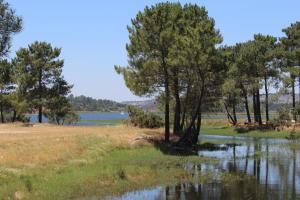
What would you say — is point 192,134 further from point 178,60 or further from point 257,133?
point 257,133

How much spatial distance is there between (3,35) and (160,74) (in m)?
27.1

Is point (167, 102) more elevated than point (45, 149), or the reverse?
point (167, 102)

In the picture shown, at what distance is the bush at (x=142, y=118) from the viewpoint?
74.1 metres

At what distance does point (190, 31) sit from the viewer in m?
51.8

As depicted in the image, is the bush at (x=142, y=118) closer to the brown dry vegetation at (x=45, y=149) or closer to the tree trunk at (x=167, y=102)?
the tree trunk at (x=167, y=102)

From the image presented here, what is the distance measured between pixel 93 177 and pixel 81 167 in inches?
134

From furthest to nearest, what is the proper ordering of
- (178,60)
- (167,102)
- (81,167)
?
(167,102), (178,60), (81,167)

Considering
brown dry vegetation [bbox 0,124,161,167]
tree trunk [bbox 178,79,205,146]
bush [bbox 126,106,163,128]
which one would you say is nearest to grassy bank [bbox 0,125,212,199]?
brown dry vegetation [bbox 0,124,161,167]

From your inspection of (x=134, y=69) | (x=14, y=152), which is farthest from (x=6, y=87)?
(x=14, y=152)

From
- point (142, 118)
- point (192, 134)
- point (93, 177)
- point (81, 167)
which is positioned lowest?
point (93, 177)

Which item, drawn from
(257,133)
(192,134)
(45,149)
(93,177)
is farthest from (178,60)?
(257,133)

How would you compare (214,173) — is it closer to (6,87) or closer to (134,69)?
→ (134,69)

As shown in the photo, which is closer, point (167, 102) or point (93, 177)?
point (93, 177)

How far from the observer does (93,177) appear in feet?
103
